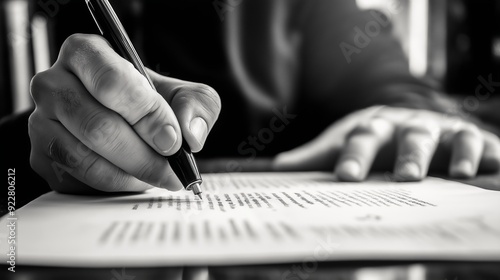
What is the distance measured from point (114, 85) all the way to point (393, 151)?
1.16 ft

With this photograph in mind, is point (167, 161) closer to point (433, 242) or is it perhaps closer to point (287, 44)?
point (433, 242)

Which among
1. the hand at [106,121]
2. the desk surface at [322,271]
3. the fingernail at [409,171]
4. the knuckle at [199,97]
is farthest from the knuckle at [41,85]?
the fingernail at [409,171]

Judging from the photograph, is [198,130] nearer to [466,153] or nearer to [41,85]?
[41,85]

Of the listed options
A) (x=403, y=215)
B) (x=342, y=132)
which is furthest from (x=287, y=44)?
(x=403, y=215)

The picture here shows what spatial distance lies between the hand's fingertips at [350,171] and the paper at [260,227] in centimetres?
6

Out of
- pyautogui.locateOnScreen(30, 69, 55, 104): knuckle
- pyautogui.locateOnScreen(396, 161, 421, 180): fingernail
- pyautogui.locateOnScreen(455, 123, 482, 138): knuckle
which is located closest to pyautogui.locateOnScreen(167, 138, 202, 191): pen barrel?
pyautogui.locateOnScreen(30, 69, 55, 104): knuckle

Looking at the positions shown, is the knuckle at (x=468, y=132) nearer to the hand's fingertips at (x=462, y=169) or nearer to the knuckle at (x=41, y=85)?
the hand's fingertips at (x=462, y=169)

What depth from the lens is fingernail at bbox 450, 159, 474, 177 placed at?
44 cm

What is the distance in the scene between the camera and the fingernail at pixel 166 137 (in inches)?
12.0

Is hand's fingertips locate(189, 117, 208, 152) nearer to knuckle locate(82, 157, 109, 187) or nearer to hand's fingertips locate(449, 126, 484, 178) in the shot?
knuckle locate(82, 157, 109, 187)

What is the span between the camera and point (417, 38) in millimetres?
1011

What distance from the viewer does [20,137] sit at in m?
0.46

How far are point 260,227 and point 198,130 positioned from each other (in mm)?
130

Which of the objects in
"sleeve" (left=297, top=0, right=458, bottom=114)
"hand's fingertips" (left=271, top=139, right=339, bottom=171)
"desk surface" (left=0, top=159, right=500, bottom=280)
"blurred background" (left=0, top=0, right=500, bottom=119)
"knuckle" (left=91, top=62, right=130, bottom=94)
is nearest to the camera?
"desk surface" (left=0, top=159, right=500, bottom=280)
